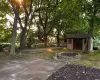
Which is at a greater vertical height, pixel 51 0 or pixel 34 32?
pixel 51 0

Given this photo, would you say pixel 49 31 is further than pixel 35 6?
Yes

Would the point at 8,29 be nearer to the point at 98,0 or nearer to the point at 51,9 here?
the point at 51,9

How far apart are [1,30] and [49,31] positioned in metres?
7.69

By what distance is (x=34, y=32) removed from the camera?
22.2 m

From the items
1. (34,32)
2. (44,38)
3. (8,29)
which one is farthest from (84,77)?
(8,29)

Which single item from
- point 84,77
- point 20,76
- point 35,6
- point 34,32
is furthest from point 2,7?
point 84,77

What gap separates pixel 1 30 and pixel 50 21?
798cm

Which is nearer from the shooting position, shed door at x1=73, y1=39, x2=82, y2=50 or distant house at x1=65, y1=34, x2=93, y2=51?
distant house at x1=65, y1=34, x2=93, y2=51

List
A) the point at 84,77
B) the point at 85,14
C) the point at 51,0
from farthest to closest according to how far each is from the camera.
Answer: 1. the point at 51,0
2. the point at 85,14
3. the point at 84,77

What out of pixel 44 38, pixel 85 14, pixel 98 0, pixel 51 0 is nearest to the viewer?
pixel 98 0

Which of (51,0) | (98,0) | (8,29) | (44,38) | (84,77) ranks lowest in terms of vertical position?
(84,77)

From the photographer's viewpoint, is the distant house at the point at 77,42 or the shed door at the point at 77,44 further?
the shed door at the point at 77,44

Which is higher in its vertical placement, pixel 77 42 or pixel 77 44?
pixel 77 42

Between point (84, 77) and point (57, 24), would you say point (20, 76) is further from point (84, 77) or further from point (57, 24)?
point (57, 24)
